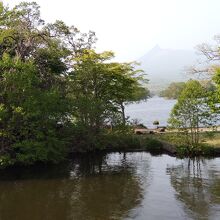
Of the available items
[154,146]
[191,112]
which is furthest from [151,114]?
[191,112]

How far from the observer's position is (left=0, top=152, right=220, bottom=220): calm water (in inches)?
739

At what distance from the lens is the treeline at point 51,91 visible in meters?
27.0

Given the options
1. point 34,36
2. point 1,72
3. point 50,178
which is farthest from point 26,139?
point 34,36

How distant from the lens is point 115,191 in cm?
2270

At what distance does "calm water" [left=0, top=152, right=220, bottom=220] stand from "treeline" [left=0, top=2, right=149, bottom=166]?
217 centimetres

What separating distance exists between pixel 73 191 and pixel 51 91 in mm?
9197

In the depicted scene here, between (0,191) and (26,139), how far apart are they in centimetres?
465

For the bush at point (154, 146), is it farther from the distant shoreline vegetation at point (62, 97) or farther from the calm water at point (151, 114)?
the calm water at point (151, 114)

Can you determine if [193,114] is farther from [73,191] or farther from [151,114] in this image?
[151,114]

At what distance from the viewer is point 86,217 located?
18234 millimetres

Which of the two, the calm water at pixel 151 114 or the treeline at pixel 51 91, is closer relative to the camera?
the treeline at pixel 51 91

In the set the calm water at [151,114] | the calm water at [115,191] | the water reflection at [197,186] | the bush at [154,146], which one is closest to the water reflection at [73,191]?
the calm water at [115,191]

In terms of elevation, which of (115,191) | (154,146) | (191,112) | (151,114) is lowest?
(115,191)

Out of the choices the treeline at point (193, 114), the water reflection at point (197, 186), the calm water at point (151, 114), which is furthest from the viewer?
the calm water at point (151, 114)
